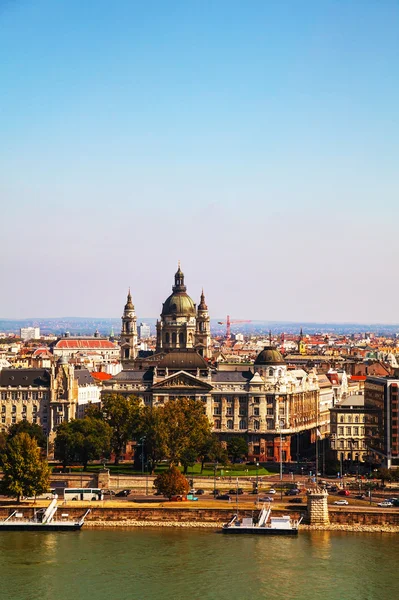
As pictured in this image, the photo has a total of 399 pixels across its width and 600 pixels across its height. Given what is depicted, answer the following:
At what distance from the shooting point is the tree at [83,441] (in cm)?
9162

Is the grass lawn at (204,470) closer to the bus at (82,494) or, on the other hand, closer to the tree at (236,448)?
the tree at (236,448)

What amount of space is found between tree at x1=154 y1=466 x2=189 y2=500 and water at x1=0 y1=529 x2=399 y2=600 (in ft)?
19.4

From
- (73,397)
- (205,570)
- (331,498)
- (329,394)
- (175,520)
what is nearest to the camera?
(205,570)

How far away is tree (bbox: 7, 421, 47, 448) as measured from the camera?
97.8 m

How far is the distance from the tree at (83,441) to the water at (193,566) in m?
19.5

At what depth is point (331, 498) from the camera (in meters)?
78.4

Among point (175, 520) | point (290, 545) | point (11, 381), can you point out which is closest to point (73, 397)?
point (11, 381)

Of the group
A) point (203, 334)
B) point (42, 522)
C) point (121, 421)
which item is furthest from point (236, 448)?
point (203, 334)

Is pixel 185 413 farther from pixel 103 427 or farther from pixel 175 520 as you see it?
pixel 175 520

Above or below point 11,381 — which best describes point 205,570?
below

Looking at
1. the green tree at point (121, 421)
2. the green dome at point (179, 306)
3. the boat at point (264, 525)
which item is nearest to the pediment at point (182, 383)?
the green tree at point (121, 421)

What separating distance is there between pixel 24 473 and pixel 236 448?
83.6 feet

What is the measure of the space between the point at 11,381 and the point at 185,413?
64.8 feet

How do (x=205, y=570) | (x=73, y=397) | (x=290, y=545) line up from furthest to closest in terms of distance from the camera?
(x=73, y=397) → (x=290, y=545) → (x=205, y=570)
